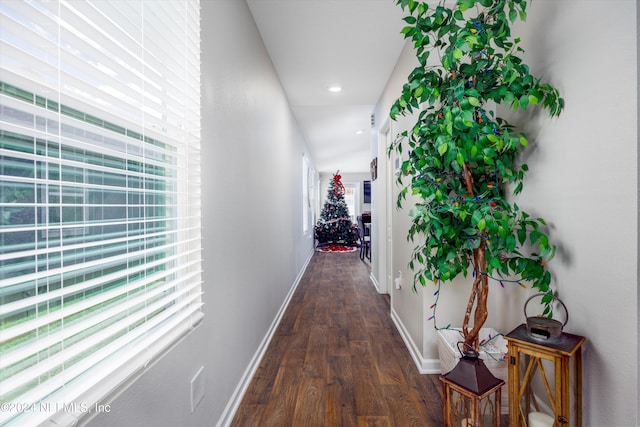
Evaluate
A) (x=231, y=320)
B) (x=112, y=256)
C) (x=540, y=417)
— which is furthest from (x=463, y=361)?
(x=112, y=256)

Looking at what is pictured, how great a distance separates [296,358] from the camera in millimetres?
2291

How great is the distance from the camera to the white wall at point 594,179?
974 millimetres

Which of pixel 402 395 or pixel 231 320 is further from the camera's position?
pixel 402 395

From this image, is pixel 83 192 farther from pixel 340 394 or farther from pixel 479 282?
pixel 340 394

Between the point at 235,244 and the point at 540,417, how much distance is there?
167 cm

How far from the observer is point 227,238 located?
5.48 ft

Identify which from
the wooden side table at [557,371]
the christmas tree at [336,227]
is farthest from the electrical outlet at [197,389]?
the christmas tree at [336,227]

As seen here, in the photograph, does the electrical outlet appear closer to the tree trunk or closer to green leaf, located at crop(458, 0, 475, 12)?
the tree trunk

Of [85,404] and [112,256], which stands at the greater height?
[112,256]

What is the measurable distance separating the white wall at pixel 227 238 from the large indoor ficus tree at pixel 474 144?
0.92 meters

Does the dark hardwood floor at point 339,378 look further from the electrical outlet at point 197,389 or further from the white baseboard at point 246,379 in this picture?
the electrical outlet at point 197,389

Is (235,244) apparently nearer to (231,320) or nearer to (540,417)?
(231,320)

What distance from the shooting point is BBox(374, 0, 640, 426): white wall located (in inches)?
38.4

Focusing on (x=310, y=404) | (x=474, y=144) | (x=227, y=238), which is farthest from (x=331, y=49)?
(x=310, y=404)
